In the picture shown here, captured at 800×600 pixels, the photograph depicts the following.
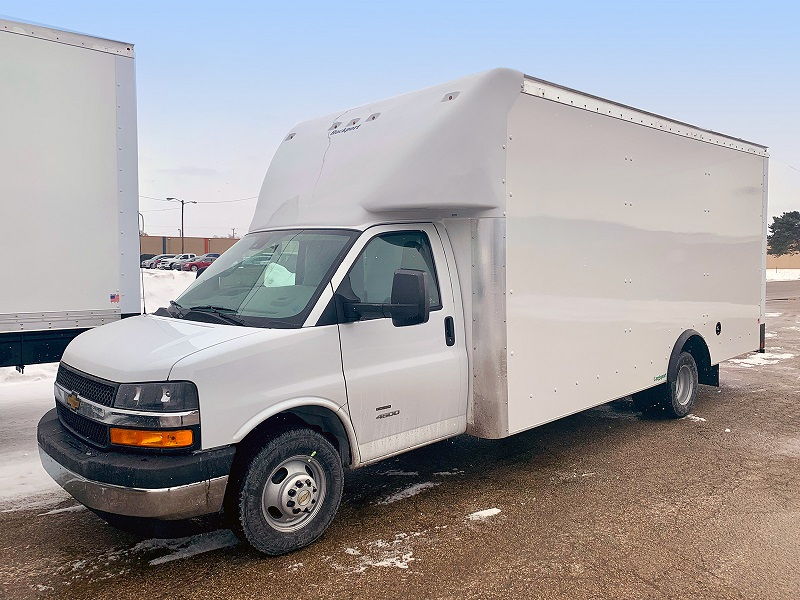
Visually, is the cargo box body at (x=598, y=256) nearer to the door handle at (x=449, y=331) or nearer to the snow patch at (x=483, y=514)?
the door handle at (x=449, y=331)

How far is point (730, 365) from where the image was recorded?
1163 centimetres

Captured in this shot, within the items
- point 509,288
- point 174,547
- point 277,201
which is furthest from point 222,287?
point 509,288

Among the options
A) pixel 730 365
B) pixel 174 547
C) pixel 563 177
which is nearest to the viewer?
pixel 174 547

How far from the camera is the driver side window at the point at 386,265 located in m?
4.76

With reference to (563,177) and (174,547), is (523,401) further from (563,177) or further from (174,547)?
(174,547)

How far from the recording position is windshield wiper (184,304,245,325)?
450cm

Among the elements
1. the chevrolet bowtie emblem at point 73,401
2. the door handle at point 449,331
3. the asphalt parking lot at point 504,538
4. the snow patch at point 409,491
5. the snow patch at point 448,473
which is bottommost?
the asphalt parking lot at point 504,538

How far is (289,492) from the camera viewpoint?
4.29 m

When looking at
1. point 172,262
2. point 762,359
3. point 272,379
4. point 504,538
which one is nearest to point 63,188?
point 272,379

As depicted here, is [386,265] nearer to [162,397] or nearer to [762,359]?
[162,397]

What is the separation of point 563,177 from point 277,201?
7.98 ft

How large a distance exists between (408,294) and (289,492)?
145 cm

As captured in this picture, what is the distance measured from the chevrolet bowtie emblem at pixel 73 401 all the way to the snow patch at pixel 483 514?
9.02 feet

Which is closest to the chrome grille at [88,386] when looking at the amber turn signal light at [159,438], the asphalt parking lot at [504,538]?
the amber turn signal light at [159,438]
